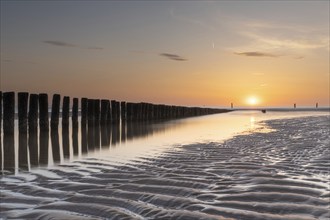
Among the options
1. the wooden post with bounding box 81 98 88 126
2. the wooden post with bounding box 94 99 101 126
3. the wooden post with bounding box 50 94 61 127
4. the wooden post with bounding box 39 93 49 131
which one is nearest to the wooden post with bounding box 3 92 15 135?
the wooden post with bounding box 39 93 49 131

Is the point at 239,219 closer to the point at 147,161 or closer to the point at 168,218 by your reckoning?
the point at 168,218

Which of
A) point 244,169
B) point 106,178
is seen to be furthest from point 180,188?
point 244,169

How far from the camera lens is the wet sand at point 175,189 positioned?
11.3 ft

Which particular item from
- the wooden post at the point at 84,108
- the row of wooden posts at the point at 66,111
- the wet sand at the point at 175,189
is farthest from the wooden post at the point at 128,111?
the wet sand at the point at 175,189

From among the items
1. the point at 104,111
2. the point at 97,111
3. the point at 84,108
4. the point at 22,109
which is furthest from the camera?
the point at 104,111

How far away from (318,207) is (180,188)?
57.3 inches

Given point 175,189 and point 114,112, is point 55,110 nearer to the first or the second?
point 114,112

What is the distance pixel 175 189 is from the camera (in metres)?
4.41

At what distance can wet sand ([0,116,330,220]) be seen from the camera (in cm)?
345

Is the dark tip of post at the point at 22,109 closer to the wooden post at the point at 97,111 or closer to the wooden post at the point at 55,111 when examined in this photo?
the wooden post at the point at 55,111

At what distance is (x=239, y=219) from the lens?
10.6 ft

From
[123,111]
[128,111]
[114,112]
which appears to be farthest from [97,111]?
[128,111]

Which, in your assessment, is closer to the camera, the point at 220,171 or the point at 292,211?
the point at 292,211

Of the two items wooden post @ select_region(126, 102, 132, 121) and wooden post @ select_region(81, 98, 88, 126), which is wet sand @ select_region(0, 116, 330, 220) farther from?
wooden post @ select_region(126, 102, 132, 121)
